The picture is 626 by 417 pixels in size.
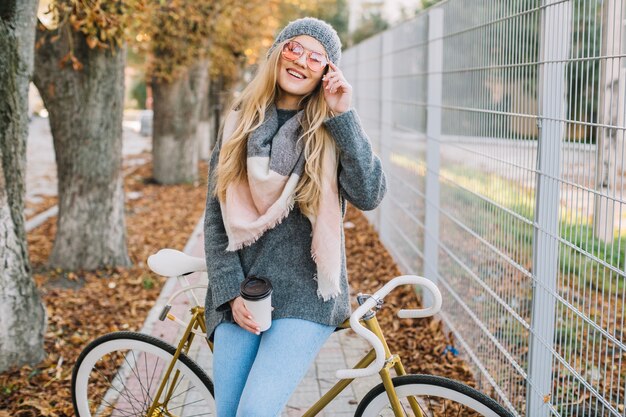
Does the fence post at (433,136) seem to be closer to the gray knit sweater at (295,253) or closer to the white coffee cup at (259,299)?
the gray knit sweater at (295,253)

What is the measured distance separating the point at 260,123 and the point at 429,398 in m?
1.26

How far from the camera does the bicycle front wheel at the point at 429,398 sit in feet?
8.20

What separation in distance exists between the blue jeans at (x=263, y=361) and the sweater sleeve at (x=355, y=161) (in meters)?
0.53

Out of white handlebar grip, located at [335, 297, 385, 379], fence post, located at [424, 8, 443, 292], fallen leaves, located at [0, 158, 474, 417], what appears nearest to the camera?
white handlebar grip, located at [335, 297, 385, 379]

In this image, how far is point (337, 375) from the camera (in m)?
2.52

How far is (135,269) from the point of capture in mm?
7629

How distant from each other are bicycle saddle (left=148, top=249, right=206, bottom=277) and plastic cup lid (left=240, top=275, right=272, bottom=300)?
473mm

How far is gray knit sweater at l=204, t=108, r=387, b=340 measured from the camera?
267 centimetres

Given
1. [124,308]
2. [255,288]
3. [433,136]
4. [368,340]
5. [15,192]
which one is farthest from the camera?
[124,308]

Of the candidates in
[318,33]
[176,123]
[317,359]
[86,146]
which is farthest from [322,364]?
[176,123]

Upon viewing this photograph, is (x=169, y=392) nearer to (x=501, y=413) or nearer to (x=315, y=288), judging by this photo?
(x=315, y=288)

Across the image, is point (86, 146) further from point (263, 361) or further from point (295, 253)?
point (263, 361)

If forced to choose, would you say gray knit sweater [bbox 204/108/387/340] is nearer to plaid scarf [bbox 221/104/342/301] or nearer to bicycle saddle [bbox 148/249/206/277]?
plaid scarf [bbox 221/104/342/301]

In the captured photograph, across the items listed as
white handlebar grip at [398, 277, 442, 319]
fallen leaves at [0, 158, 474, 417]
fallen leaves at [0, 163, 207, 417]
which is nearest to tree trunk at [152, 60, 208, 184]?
fallen leaves at [0, 163, 207, 417]
